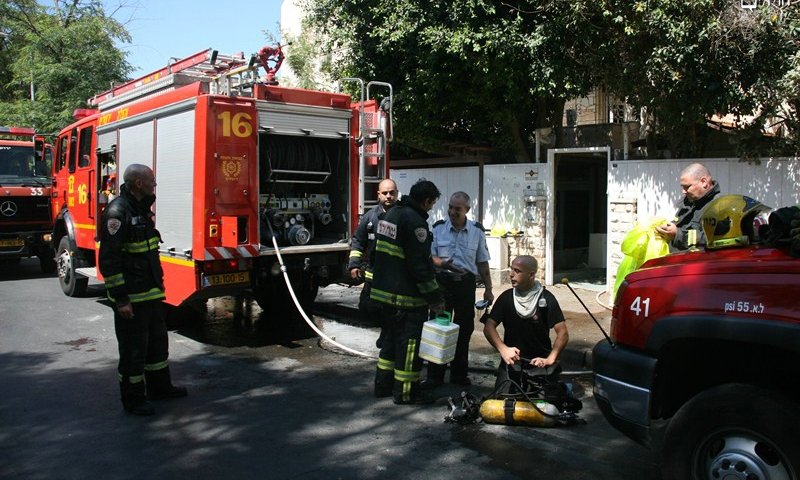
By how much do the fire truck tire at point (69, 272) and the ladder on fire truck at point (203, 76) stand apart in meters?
2.20

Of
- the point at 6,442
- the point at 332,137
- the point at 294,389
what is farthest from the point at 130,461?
the point at 332,137

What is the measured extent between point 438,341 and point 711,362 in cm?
226

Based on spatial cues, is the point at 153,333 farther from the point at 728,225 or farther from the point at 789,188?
the point at 789,188

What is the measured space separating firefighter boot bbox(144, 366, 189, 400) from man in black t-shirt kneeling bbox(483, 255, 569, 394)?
2613 mm

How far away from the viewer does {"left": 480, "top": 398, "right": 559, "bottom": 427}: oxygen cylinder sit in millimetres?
4730

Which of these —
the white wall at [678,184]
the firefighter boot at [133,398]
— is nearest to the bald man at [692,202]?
the white wall at [678,184]

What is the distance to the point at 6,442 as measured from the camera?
4.62 metres

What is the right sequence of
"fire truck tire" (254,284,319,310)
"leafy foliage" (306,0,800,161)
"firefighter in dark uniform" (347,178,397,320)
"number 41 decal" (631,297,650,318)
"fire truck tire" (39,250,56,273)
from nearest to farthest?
"number 41 decal" (631,297,650,318) → "firefighter in dark uniform" (347,178,397,320) → "leafy foliage" (306,0,800,161) → "fire truck tire" (254,284,319,310) → "fire truck tire" (39,250,56,273)

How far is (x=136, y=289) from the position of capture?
5254mm

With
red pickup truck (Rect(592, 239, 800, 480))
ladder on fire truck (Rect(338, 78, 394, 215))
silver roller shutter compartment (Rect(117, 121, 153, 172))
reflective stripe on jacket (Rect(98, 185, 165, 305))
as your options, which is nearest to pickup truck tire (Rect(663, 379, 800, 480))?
red pickup truck (Rect(592, 239, 800, 480))

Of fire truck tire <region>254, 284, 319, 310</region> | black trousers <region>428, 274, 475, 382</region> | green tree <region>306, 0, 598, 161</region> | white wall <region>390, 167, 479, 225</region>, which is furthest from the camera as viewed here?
white wall <region>390, 167, 479, 225</region>

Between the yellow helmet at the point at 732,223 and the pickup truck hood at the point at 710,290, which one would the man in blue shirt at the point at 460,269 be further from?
the yellow helmet at the point at 732,223

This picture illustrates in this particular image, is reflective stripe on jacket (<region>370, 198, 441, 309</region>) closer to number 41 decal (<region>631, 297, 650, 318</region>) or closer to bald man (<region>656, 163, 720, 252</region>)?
bald man (<region>656, 163, 720, 252</region>)

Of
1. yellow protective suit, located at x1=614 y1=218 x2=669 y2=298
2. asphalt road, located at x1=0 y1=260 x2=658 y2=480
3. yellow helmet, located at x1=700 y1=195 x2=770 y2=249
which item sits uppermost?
yellow helmet, located at x1=700 y1=195 x2=770 y2=249
